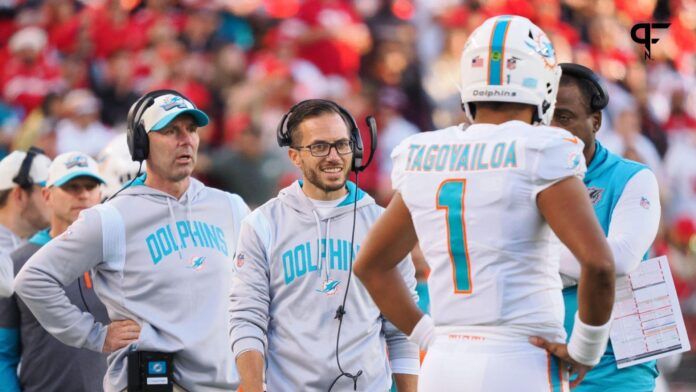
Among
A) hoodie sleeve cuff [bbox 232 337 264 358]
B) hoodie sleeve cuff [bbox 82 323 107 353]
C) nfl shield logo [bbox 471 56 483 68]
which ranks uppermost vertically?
nfl shield logo [bbox 471 56 483 68]

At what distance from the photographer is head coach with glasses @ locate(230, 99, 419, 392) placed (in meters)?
5.52

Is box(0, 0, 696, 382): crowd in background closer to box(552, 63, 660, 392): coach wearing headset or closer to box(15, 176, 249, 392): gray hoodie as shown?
box(15, 176, 249, 392): gray hoodie

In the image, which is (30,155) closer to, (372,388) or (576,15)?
(372,388)

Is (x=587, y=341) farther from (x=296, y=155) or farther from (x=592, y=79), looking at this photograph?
(x=296, y=155)

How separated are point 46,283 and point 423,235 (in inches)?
99.3

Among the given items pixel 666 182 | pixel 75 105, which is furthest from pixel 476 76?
pixel 666 182

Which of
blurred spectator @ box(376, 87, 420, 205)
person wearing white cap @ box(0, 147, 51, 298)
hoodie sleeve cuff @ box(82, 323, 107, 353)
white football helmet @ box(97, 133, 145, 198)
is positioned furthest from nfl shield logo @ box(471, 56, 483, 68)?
blurred spectator @ box(376, 87, 420, 205)

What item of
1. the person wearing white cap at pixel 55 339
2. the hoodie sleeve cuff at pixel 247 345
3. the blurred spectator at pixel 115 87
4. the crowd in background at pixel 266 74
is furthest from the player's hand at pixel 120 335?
the blurred spectator at pixel 115 87

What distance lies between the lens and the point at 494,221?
13.3 feet

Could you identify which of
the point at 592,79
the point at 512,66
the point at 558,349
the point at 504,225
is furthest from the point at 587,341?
the point at 592,79

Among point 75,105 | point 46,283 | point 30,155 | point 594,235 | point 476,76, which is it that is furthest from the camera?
point 75,105

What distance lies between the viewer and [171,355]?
5934mm

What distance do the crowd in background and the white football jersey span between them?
7.99 metres

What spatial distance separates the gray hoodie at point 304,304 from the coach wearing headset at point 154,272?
0.44 meters
